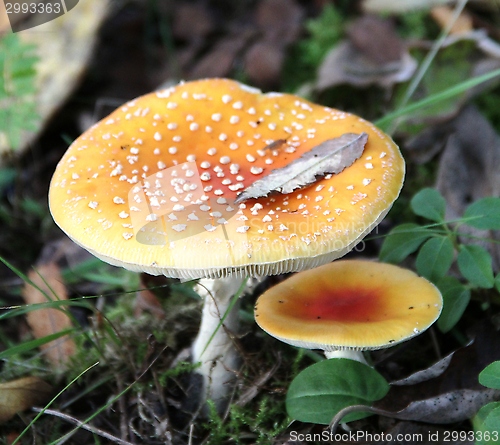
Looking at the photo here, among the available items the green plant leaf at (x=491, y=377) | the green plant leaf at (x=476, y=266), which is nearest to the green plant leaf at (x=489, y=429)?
the green plant leaf at (x=491, y=377)

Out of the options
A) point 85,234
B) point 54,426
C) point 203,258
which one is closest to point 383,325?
point 203,258

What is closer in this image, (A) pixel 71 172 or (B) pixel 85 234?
(B) pixel 85 234

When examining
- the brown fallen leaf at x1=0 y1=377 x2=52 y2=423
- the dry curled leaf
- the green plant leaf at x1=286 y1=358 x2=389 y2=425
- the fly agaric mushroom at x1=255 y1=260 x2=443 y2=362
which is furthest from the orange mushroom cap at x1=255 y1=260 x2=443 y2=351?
the brown fallen leaf at x1=0 y1=377 x2=52 y2=423

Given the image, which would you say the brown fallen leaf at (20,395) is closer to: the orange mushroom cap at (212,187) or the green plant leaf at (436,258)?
the orange mushroom cap at (212,187)

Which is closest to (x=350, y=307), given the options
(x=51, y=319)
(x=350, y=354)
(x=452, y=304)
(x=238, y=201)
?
(x=350, y=354)

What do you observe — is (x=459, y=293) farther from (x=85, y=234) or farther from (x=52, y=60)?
(x=52, y=60)

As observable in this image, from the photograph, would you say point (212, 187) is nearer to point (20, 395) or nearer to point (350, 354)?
point (350, 354)

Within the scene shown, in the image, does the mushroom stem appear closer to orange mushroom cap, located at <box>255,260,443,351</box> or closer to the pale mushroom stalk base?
orange mushroom cap, located at <box>255,260,443,351</box>
